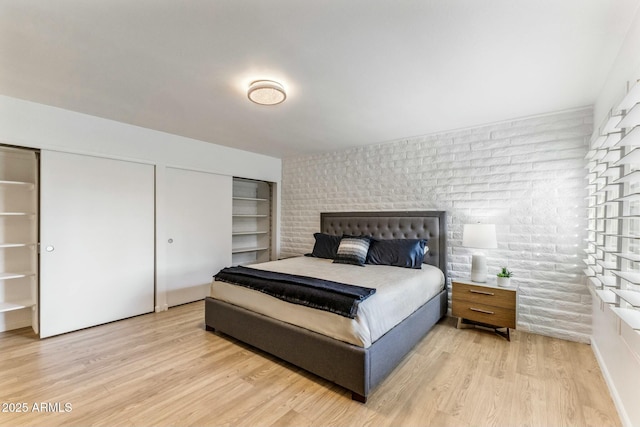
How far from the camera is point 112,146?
3244mm

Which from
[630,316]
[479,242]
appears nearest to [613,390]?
[630,316]

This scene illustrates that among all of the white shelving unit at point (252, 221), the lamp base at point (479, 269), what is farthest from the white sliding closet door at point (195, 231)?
the lamp base at point (479, 269)

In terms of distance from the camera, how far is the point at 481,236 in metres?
2.94

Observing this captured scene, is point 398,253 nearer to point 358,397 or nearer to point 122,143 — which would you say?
point 358,397

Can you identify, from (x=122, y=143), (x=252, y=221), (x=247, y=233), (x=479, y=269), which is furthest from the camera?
(x=252, y=221)

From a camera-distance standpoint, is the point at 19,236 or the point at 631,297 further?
the point at 19,236

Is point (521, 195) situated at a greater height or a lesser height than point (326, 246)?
greater

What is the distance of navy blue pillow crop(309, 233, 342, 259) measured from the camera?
158 inches

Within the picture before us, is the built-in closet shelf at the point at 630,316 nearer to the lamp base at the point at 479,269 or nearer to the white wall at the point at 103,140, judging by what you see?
the lamp base at the point at 479,269

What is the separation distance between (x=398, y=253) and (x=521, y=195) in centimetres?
145

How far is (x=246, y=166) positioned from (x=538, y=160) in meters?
3.91

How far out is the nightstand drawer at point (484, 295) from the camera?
279cm

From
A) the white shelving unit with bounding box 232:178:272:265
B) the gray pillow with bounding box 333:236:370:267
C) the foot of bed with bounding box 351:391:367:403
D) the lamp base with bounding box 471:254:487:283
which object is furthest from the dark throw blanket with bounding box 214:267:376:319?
the white shelving unit with bounding box 232:178:272:265

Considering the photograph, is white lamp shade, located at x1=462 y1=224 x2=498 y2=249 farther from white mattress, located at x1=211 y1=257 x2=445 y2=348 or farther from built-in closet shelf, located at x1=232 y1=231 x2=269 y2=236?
built-in closet shelf, located at x1=232 y1=231 x2=269 y2=236
